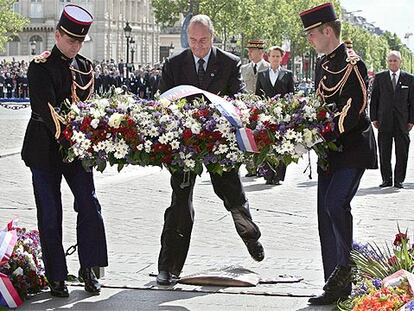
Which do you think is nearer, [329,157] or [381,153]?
[329,157]

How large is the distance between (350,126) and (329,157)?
375 millimetres

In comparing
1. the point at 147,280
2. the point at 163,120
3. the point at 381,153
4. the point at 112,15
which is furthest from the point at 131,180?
the point at 112,15

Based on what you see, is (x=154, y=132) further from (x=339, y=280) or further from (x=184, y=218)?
(x=339, y=280)

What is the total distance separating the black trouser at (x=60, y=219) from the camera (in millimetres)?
8305

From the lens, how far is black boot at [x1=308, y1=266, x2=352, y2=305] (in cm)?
805

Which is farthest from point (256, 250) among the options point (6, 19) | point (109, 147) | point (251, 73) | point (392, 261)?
point (6, 19)

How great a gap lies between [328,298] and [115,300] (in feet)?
4.97

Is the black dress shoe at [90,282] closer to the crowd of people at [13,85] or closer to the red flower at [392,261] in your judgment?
the red flower at [392,261]

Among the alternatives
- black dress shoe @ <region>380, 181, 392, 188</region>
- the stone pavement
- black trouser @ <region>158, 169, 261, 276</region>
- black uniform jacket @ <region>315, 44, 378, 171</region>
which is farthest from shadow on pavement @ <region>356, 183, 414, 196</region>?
black uniform jacket @ <region>315, 44, 378, 171</region>

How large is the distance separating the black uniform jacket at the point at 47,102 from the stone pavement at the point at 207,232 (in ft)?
3.41

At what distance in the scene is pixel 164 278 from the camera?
8906mm

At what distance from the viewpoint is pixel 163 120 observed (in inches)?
315

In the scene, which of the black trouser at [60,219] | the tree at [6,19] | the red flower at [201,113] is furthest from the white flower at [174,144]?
the tree at [6,19]

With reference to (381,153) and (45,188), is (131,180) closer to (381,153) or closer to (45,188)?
(381,153)
